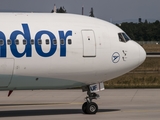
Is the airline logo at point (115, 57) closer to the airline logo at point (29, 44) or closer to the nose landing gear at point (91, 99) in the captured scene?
the nose landing gear at point (91, 99)

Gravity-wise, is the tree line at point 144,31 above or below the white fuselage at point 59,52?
above

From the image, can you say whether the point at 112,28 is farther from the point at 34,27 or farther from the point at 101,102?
the point at 101,102

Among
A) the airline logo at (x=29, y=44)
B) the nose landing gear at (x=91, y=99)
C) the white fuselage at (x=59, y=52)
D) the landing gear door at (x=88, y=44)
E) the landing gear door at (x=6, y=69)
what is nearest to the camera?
the landing gear door at (x=6, y=69)

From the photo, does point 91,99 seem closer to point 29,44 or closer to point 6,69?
point 29,44

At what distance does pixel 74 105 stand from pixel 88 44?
4389mm

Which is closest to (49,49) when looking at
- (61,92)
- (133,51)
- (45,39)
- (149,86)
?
(45,39)

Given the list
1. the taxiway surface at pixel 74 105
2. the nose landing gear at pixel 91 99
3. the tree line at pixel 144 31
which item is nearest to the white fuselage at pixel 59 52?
the nose landing gear at pixel 91 99

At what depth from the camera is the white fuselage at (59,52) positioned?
1823 centimetres

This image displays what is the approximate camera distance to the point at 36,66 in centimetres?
1841

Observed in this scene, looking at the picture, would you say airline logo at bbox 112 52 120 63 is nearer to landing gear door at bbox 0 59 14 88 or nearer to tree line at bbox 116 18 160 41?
landing gear door at bbox 0 59 14 88

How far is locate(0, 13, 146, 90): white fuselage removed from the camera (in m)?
18.2

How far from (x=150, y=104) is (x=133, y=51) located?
390cm

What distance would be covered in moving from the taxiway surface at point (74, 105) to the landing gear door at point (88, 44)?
2.17 metres

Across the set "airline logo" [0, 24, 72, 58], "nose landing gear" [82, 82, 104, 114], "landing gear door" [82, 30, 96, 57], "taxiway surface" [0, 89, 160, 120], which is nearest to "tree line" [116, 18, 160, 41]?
"taxiway surface" [0, 89, 160, 120]
